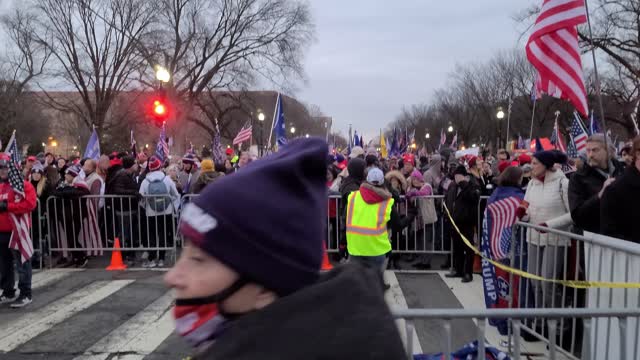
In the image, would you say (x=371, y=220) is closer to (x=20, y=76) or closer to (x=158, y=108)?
(x=158, y=108)

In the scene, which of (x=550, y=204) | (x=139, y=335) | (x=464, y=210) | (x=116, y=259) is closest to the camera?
(x=550, y=204)

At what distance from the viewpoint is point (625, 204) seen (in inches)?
171

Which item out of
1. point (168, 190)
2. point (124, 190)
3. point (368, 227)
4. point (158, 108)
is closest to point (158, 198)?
point (168, 190)

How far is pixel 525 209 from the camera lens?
6184 millimetres

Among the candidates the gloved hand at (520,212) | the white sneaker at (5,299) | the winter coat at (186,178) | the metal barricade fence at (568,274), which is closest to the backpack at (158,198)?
the winter coat at (186,178)

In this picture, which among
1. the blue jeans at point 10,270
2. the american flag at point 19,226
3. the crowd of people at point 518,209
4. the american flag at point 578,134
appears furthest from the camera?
the american flag at point 578,134

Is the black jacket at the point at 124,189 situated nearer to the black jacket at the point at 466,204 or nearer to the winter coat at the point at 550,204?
the black jacket at the point at 466,204

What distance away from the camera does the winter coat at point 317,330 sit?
1.12 meters

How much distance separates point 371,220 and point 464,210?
2847mm

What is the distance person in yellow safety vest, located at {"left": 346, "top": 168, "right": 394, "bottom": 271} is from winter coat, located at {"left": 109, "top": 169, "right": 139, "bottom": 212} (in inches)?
212

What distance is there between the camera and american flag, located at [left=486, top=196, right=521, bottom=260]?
629cm

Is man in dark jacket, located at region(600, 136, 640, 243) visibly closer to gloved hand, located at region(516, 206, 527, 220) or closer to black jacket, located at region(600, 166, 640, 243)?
black jacket, located at region(600, 166, 640, 243)

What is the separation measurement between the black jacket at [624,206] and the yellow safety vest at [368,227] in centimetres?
250

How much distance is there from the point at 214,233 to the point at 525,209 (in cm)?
550
